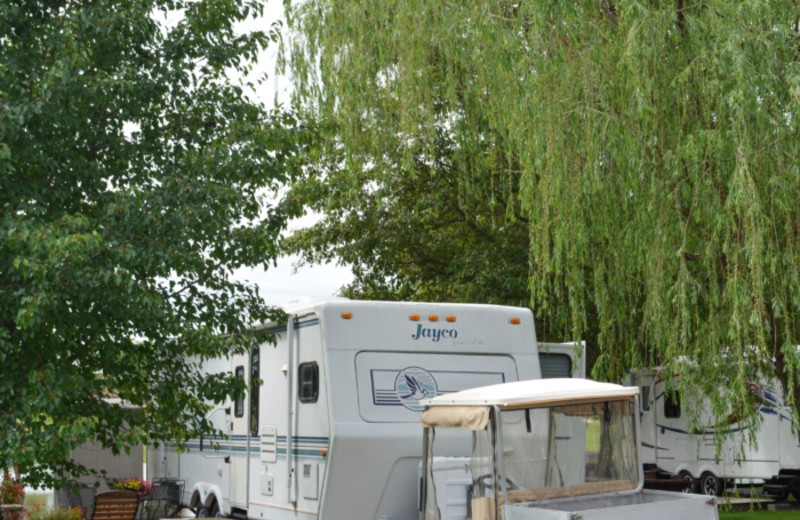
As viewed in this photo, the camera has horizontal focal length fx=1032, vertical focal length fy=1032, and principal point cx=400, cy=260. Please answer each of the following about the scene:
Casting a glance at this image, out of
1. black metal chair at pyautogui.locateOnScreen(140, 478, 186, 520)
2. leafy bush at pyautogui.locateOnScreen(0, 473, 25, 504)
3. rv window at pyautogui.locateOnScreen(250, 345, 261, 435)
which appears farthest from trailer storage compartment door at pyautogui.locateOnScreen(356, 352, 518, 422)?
black metal chair at pyautogui.locateOnScreen(140, 478, 186, 520)

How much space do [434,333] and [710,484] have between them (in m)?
12.8

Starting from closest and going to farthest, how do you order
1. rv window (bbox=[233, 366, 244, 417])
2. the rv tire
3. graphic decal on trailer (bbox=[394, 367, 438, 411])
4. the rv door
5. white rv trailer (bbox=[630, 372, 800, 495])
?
1. graphic decal on trailer (bbox=[394, 367, 438, 411])
2. the rv door
3. rv window (bbox=[233, 366, 244, 417])
4. the rv tire
5. white rv trailer (bbox=[630, 372, 800, 495])

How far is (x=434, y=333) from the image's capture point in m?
10.6

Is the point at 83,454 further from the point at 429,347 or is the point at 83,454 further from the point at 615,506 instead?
the point at 615,506

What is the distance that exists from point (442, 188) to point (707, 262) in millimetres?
10040

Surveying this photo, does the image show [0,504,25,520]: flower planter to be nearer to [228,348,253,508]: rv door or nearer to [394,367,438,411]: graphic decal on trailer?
[228,348,253,508]: rv door

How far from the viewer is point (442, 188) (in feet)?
67.1

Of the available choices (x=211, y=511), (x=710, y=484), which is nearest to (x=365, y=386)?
(x=211, y=511)

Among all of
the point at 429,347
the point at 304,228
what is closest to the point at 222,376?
the point at 429,347

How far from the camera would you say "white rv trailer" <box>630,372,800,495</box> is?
19.6m

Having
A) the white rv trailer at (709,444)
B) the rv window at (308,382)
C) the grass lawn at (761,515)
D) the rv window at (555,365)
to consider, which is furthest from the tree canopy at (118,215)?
the grass lawn at (761,515)

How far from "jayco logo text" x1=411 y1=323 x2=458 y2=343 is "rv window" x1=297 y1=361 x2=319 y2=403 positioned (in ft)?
3.46

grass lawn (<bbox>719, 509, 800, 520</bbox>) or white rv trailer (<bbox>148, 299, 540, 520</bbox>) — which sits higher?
white rv trailer (<bbox>148, 299, 540, 520</bbox>)

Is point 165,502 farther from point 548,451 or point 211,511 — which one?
point 548,451
